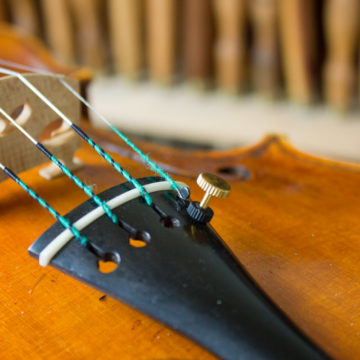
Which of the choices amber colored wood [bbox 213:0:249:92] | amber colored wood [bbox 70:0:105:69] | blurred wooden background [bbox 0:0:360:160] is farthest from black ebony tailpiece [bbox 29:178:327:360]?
amber colored wood [bbox 70:0:105:69]


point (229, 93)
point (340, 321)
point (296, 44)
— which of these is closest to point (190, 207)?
point (340, 321)

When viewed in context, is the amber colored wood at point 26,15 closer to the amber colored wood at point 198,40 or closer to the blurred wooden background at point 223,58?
the blurred wooden background at point 223,58

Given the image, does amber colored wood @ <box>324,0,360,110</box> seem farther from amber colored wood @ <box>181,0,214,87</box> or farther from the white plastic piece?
the white plastic piece

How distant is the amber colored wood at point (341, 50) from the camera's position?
61.1 inches

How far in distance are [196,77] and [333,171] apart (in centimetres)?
116

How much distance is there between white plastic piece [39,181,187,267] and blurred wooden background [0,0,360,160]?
1.17 meters

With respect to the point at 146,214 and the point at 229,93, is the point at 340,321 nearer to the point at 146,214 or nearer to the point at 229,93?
the point at 146,214

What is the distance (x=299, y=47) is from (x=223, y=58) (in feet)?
0.91

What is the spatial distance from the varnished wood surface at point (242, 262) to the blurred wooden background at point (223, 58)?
0.89 m

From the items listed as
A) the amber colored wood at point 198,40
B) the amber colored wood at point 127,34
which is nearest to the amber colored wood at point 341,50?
the amber colored wood at point 198,40

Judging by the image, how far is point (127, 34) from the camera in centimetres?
195

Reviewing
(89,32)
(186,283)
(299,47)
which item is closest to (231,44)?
(299,47)

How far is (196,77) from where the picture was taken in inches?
75.8

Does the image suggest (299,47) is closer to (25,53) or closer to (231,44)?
(231,44)
